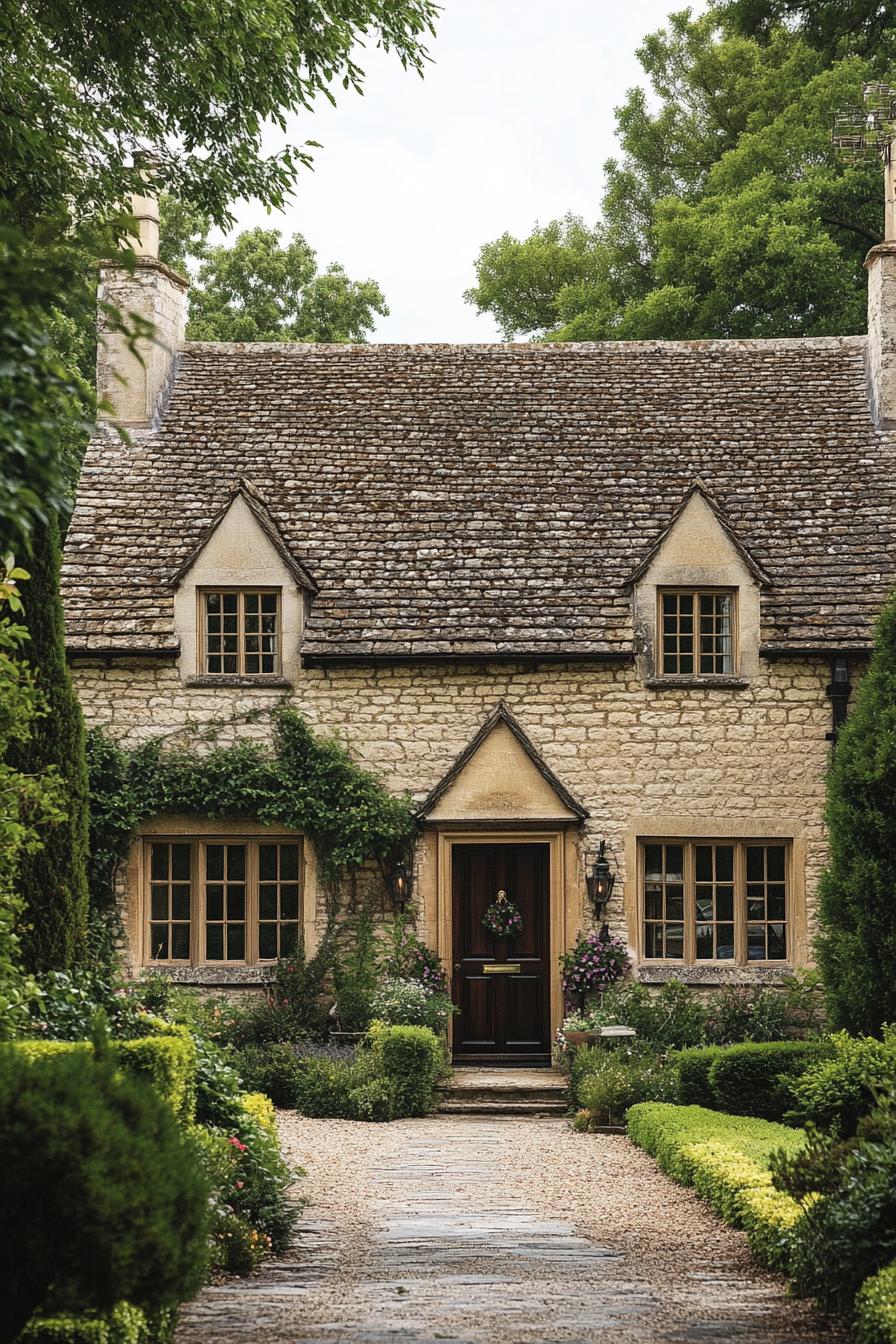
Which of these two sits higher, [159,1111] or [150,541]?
[150,541]

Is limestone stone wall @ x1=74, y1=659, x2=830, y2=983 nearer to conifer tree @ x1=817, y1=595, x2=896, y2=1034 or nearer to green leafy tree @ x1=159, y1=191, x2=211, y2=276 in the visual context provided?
conifer tree @ x1=817, y1=595, x2=896, y2=1034

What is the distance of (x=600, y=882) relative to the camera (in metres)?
16.8

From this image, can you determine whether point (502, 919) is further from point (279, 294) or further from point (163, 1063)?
point (279, 294)

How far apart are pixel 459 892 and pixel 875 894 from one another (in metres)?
5.33

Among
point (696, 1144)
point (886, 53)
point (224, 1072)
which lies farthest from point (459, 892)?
point (886, 53)

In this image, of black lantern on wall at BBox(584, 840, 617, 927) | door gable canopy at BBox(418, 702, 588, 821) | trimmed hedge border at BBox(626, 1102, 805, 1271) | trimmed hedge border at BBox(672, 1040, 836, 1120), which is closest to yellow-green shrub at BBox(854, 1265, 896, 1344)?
trimmed hedge border at BBox(626, 1102, 805, 1271)

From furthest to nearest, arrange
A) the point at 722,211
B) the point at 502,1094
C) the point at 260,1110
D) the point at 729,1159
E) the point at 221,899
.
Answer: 1. the point at 722,211
2. the point at 221,899
3. the point at 502,1094
4. the point at 260,1110
5. the point at 729,1159

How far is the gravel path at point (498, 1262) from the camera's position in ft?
22.6

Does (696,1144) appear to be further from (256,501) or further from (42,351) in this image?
(256,501)

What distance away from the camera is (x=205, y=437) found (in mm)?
19391

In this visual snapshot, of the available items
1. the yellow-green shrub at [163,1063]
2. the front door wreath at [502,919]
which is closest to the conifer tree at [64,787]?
the front door wreath at [502,919]

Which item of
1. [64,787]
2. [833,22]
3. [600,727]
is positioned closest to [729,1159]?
[64,787]

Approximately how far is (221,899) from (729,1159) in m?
8.36

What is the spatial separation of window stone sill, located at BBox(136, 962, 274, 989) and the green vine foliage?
101cm
